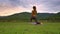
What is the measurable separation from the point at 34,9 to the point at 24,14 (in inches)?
4617

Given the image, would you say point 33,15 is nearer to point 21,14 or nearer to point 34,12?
point 34,12

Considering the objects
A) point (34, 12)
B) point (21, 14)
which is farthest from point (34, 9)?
point (21, 14)

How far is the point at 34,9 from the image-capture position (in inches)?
823

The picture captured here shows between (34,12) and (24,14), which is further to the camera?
(24,14)

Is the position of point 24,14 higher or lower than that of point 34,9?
lower

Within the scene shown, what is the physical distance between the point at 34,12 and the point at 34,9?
0.34m

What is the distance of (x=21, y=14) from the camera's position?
137375 mm

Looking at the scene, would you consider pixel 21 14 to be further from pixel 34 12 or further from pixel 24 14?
pixel 34 12

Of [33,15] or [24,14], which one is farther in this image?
A: [24,14]

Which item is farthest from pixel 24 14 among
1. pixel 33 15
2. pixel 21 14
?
pixel 33 15

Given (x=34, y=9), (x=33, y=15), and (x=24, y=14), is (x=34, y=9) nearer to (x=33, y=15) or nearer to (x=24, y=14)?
(x=33, y=15)

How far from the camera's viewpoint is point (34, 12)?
2111 cm

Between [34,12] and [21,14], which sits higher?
[34,12]

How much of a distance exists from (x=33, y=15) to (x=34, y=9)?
2.71ft
